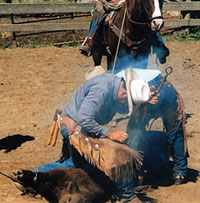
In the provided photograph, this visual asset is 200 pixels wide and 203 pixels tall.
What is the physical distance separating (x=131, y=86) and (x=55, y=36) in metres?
9.24

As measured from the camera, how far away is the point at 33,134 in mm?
6730

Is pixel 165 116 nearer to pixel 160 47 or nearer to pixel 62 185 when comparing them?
pixel 62 185

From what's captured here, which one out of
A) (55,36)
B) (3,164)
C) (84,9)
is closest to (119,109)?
(3,164)

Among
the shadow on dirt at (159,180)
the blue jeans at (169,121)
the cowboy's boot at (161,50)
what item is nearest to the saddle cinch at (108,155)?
the blue jeans at (169,121)

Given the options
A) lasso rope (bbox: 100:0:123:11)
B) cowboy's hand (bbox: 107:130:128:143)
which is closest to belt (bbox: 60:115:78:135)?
cowboy's hand (bbox: 107:130:128:143)

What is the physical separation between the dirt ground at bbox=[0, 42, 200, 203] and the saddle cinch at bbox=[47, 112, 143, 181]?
64 centimetres

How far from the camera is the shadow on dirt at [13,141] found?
6303 millimetres

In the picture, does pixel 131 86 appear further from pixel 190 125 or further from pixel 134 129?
pixel 190 125

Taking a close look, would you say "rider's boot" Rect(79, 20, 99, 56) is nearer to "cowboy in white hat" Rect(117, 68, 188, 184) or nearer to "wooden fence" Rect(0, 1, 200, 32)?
"cowboy in white hat" Rect(117, 68, 188, 184)

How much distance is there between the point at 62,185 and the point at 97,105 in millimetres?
816

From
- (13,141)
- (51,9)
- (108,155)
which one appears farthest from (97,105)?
(51,9)

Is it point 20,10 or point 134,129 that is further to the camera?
point 20,10

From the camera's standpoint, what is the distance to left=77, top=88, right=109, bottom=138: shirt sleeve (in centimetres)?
435

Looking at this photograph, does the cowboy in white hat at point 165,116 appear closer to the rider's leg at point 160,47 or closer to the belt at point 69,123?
the belt at point 69,123
